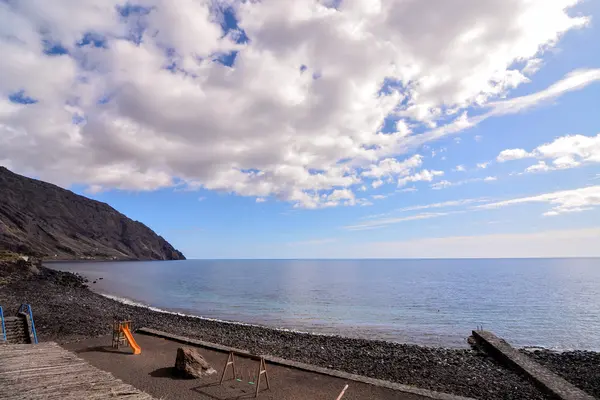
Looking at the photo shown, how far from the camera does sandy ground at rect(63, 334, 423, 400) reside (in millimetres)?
10352

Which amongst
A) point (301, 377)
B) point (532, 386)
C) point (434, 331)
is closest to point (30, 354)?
point (301, 377)

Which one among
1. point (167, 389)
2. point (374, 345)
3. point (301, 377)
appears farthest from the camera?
point (374, 345)

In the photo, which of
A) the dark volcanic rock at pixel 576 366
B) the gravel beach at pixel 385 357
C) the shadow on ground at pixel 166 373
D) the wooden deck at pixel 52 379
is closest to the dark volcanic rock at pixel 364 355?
the gravel beach at pixel 385 357

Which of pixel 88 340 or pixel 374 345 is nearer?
pixel 88 340

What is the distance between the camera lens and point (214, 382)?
1109 centimetres

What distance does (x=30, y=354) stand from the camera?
7.62 meters

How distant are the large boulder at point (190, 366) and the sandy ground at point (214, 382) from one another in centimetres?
22

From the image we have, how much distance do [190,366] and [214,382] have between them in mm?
1010

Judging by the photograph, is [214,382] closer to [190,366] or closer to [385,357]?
[190,366]

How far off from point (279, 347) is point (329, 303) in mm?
29306

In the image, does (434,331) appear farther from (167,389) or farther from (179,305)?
(179,305)

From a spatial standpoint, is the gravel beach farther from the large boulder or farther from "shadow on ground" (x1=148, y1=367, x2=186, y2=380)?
"shadow on ground" (x1=148, y1=367, x2=186, y2=380)

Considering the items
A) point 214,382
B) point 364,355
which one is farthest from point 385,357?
point 214,382

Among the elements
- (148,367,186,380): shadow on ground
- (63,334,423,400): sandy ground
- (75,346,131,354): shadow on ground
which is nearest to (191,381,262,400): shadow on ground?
(63,334,423,400): sandy ground
